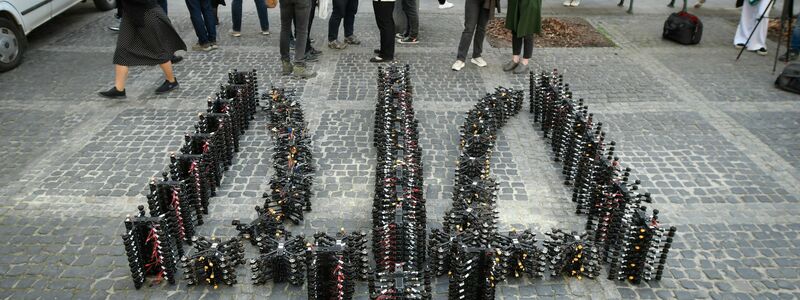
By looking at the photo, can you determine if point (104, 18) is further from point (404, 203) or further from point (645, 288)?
point (645, 288)

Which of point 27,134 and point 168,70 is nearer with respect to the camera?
point 27,134

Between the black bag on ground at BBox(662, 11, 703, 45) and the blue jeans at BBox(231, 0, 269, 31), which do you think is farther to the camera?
the black bag on ground at BBox(662, 11, 703, 45)

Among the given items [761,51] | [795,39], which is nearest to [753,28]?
[761,51]

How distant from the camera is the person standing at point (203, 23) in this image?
10344mm

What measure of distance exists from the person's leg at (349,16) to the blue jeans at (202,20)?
2.37 metres

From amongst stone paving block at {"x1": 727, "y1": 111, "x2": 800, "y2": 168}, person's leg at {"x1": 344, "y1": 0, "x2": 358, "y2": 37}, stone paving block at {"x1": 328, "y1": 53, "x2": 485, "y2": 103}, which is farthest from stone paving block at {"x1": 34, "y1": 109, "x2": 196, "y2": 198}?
stone paving block at {"x1": 727, "y1": 111, "x2": 800, "y2": 168}

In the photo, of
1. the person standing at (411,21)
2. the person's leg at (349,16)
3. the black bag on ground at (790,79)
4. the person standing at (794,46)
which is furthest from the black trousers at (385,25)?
the person standing at (794,46)

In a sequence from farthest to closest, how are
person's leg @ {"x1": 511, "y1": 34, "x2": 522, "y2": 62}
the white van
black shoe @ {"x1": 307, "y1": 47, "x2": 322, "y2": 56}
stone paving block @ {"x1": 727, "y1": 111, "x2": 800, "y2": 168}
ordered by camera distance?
black shoe @ {"x1": 307, "y1": 47, "x2": 322, "y2": 56}
person's leg @ {"x1": 511, "y1": 34, "x2": 522, "y2": 62}
the white van
stone paving block @ {"x1": 727, "y1": 111, "x2": 800, "y2": 168}

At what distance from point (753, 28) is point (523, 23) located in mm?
5322

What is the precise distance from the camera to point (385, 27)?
10070mm

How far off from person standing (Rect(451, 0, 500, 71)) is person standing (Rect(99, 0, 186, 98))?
173 inches

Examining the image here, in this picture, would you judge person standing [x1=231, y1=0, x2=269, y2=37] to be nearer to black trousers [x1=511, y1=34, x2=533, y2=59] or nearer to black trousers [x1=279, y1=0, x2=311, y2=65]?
black trousers [x1=279, y1=0, x2=311, y2=65]

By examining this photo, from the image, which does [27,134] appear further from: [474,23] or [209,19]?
[474,23]

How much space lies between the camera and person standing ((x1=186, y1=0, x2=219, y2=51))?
1034 centimetres
